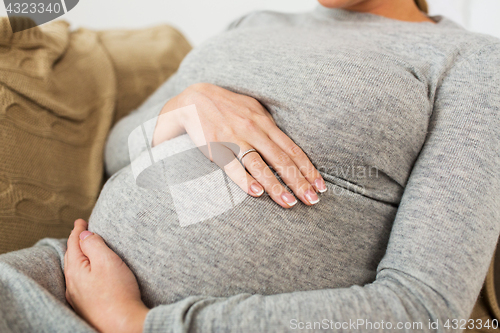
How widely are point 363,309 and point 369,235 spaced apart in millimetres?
191

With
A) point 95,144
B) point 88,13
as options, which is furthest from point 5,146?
point 88,13

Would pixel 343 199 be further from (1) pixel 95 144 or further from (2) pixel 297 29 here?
(1) pixel 95 144

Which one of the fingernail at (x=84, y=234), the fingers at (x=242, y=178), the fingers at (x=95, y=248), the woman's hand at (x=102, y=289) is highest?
the fingers at (x=242, y=178)

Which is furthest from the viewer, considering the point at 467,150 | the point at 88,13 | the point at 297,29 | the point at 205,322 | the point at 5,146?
the point at 88,13

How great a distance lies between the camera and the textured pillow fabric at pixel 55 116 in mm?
716

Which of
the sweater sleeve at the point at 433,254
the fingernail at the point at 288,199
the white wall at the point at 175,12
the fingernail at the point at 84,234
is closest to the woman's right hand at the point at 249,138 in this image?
the fingernail at the point at 288,199

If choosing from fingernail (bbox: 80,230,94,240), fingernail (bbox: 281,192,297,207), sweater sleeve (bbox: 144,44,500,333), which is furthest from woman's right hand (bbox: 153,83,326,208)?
fingernail (bbox: 80,230,94,240)

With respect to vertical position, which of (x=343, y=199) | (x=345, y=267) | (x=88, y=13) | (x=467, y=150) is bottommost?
(x=345, y=267)

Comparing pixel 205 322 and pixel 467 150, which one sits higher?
pixel 467 150

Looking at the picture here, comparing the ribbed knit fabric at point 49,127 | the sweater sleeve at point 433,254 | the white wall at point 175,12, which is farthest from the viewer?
the white wall at point 175,12

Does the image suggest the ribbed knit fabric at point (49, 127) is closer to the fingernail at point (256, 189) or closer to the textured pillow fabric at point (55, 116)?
the textured pillow fabric at point (55, 116)

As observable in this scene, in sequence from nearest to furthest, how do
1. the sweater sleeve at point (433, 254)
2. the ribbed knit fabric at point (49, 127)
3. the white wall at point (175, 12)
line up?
1. the sweater sleeve at point (433, 254)
2. the ribbed knit fabric at point (49, 127)
3. the white wall at point (175, 12)

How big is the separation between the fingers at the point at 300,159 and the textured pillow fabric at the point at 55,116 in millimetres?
568

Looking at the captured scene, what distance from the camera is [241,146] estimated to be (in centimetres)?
62
